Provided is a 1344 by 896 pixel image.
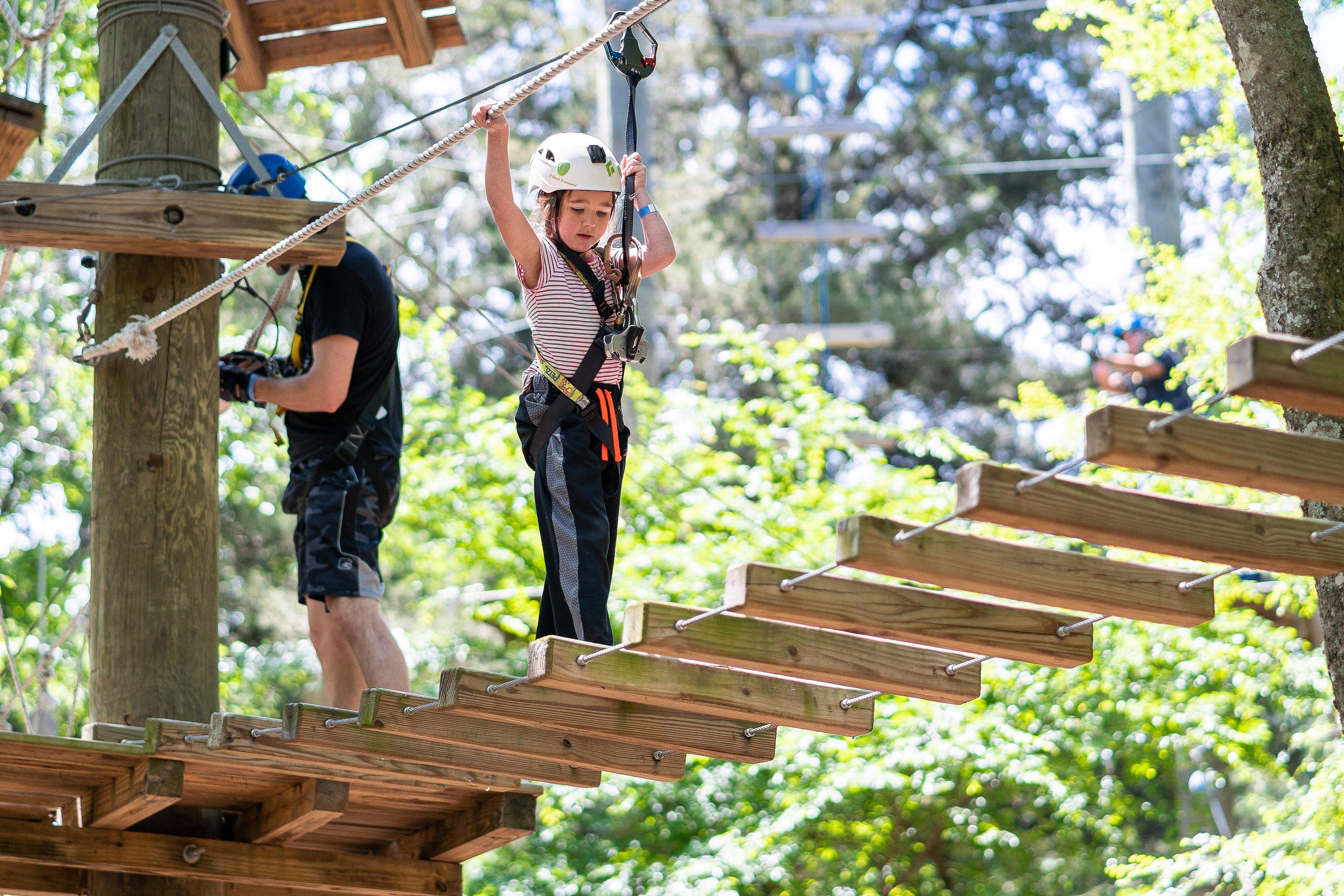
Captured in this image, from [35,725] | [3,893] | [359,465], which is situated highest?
[359,465]

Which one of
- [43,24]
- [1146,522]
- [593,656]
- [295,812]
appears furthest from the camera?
[43,24]

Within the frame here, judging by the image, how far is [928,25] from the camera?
83.3 ft

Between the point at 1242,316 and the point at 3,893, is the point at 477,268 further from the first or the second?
the point at 3,893

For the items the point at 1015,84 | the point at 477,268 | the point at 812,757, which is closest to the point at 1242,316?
the point at 812,757

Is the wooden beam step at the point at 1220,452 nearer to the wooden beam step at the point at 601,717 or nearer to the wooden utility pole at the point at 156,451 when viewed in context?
the wooden beam step at the point at 601,717

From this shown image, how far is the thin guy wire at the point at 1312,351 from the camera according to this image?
2746mm

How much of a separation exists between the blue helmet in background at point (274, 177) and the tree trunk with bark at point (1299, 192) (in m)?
2.85

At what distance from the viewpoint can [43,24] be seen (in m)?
5.23

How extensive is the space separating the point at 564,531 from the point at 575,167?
0.91 metres

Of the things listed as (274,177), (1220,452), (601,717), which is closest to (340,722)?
(601,717)

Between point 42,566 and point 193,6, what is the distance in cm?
459

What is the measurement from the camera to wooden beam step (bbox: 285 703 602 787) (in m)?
4.07

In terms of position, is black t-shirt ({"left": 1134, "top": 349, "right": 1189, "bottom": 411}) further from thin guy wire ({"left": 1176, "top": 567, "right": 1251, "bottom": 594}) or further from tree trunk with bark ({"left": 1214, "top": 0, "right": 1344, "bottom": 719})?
thin guy wire ({"left": 1176, "top": 567, "right": 1251, "bottom": 594})

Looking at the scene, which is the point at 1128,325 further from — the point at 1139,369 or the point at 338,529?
the point at 338,529
